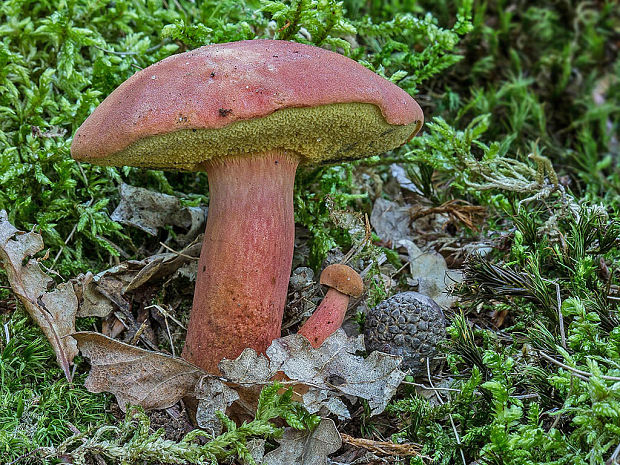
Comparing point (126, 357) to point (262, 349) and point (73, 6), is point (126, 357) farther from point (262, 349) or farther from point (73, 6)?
point (73, 6)

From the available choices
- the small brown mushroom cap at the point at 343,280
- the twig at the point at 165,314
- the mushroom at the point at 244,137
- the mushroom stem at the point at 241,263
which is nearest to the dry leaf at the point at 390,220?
the mushroom at the point at 244,137

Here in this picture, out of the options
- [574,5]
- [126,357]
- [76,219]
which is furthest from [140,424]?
[574,5]

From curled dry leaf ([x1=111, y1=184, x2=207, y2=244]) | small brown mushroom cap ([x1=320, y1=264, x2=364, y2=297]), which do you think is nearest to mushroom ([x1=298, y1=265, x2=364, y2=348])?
small brown mushroom cap ([x1=320, y1=264, x2=364, y2=297])

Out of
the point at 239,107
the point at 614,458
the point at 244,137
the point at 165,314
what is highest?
the point at 239,107

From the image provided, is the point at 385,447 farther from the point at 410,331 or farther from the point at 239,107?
A: the point at 239,107

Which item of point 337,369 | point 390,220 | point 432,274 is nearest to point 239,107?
point 337,369
